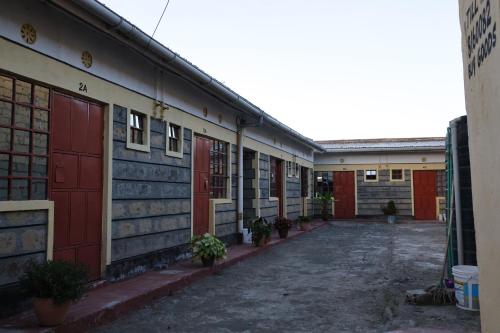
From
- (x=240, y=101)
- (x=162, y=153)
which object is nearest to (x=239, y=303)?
(x=162, y=153)

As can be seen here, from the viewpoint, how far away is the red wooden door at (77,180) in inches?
228

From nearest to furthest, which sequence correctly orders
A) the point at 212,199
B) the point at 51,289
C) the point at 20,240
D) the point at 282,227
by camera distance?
the point at 51,289 → the point at 20,240 → the point at 212,199 → the point at 282,227

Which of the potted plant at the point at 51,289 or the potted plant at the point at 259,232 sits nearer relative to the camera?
the potted plant at the point at 51,289

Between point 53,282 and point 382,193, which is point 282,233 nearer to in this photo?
point 53,282

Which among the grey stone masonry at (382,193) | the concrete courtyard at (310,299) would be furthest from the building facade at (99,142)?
the grey stone masonry at (382,193)

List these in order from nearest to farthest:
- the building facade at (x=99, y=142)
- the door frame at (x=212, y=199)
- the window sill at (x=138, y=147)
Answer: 1. the building facade at (x=99, y=142)
2. the window sill at (x=138, y=147)
3. the door frame at (x=212, y=199)

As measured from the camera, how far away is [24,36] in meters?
5.19

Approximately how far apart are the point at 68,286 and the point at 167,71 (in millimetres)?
4597

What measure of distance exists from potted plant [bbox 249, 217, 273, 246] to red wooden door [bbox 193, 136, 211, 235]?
167 centimetres

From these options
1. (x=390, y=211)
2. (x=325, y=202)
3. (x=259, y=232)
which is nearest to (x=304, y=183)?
(x=325, y=202)

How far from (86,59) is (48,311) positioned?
11.0ft

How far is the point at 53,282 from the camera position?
448 cm

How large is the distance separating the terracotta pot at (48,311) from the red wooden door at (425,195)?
1980 cm

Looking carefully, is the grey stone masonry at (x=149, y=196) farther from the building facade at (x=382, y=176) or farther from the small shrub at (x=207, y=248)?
the building facade at (x=382, y=176)
